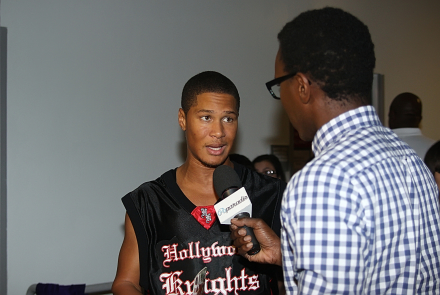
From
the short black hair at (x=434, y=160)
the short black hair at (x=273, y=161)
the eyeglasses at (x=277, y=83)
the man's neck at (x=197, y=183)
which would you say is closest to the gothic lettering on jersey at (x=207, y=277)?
the man's neck at (x=197, y=183)

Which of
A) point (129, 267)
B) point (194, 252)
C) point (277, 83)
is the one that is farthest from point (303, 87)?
point (129, 267)

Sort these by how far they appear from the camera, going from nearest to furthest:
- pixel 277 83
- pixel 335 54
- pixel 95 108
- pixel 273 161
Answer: pixel 335 54
pixel 277 83
pixel 95 108
pixel 273 161

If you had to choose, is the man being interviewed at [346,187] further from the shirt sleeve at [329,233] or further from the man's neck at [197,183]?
the man's neck at [197,183]

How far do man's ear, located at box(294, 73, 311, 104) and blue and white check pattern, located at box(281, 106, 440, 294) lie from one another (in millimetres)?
105

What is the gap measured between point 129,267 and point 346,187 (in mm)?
1179

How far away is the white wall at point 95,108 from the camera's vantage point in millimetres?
2887

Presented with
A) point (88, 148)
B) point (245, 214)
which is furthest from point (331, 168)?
point (88, 148)

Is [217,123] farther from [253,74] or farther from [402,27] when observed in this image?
[402,27]

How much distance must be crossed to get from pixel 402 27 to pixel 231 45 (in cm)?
245

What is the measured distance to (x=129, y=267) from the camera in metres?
1.89

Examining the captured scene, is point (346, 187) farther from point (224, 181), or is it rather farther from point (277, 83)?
point (224, 181)

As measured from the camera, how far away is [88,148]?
3107 mm

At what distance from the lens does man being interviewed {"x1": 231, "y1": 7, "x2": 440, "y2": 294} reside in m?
1.03

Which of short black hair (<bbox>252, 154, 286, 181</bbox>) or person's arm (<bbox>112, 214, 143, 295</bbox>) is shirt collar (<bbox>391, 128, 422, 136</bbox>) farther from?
person's arm (<bbox>112, 214, 143, 295</bbox>)
